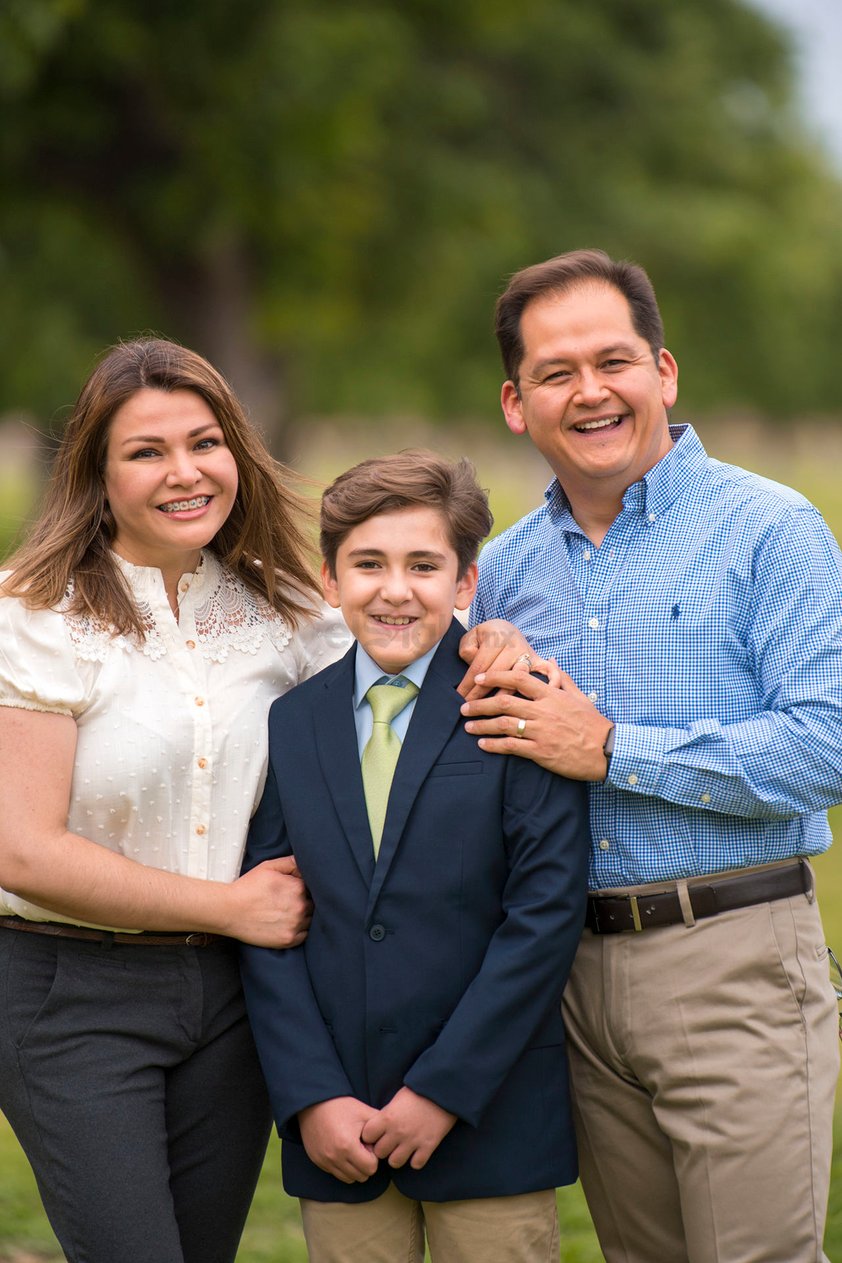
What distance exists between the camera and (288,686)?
10.5 ft

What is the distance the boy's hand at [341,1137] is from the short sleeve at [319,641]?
35.7 inches

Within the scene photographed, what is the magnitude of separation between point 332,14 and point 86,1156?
14.7 meters

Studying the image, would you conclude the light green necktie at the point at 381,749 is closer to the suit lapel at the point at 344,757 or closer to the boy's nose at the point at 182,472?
the suit lapel at the point at 344,757

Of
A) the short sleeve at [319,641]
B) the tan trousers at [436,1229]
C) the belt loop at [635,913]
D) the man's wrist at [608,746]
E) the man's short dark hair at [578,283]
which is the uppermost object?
the man's short dark hair at [578,283]

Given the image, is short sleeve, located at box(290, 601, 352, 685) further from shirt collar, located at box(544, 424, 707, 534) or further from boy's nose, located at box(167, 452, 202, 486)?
shirt collar, located at box(544, 424, 707, 534)

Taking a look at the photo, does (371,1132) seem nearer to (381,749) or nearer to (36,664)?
(381,749)

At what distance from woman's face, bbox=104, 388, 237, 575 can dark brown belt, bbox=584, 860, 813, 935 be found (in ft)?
3.62

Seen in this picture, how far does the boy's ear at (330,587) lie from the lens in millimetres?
3037

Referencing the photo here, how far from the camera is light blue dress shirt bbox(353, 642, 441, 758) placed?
2.97 meters

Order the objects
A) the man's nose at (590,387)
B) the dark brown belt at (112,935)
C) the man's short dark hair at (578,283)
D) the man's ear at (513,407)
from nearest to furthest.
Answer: the dark brown belt at (112,935) < the man's nose at (590,387) < the man's short dark hair at (578,283) < the man's ear at (513,407)

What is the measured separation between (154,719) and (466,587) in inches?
26.8

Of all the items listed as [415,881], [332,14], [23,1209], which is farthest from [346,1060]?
[332,14]

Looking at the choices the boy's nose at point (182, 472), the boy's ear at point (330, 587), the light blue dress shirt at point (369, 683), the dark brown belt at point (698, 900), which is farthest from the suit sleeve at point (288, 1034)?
the boy's nose at point (182, 472)

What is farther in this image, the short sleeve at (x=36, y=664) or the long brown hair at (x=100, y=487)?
the long brown hair at (x=100, y=487)
